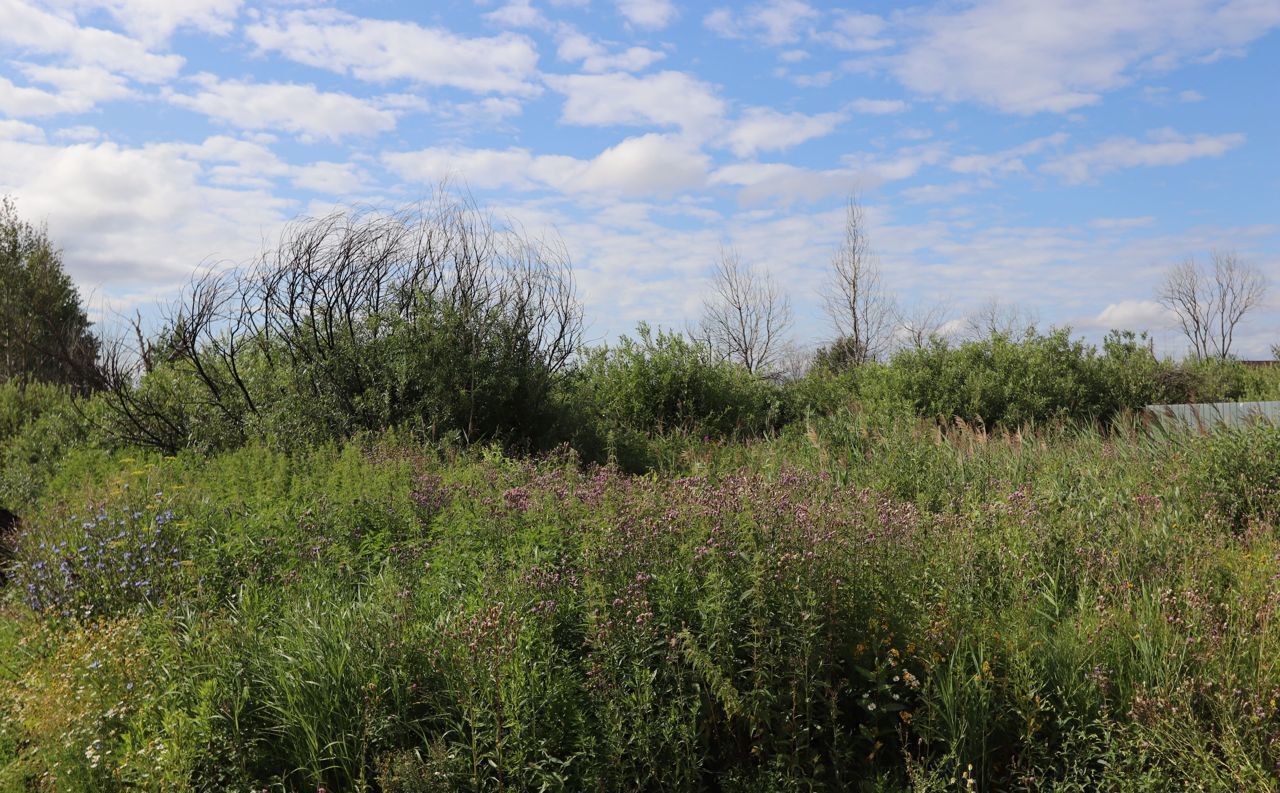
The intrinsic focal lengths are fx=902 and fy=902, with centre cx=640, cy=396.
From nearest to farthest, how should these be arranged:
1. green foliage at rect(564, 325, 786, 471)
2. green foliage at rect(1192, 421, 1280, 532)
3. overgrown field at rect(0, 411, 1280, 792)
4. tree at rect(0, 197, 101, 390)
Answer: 1. overgrown field at rect(0, 411, 1280, 792)
2. green foliage at rect(1192, 421, 1280, 532)
3. green foliage at rect(564, 325, 786, 471)
4. tree at rect(0, 197, 101, 390)

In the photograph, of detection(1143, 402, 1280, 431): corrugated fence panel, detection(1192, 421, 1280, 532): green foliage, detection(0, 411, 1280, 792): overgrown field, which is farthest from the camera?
detection(1143, 402, 1280, 431): corrugated fence panel

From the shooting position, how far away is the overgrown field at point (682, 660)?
353cm

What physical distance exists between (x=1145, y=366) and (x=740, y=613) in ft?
51.8

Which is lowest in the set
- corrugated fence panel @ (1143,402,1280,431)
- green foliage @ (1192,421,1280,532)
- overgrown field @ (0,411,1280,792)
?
overgrown field @ (0,411,1280,792)

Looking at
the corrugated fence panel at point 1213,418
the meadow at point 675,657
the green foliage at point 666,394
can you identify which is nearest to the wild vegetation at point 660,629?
the meadow at point 675,657

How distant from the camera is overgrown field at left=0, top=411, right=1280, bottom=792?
3527mm

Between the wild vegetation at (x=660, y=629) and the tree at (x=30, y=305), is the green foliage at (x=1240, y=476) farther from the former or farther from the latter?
the tree at (x=30, y=305)

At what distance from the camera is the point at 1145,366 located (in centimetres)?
1669

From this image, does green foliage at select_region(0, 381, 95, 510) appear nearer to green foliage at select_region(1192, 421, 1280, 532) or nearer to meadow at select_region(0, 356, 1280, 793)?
meadow at select_region(0, 356, 1280, 793)

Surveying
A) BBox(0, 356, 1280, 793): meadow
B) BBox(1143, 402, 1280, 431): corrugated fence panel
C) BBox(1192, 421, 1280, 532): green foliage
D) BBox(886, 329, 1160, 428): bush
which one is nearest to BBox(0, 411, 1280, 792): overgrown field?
BBox(0, 356, 1280, 793): meadow

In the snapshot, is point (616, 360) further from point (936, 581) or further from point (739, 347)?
point (739, 347)

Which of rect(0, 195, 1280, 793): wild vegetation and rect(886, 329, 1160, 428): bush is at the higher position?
rect(886, 329, 1160, 428): bush

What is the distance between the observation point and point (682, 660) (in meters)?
3.81

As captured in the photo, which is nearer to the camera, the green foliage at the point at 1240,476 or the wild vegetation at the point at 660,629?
the wild vegetation at the point at 660,629
